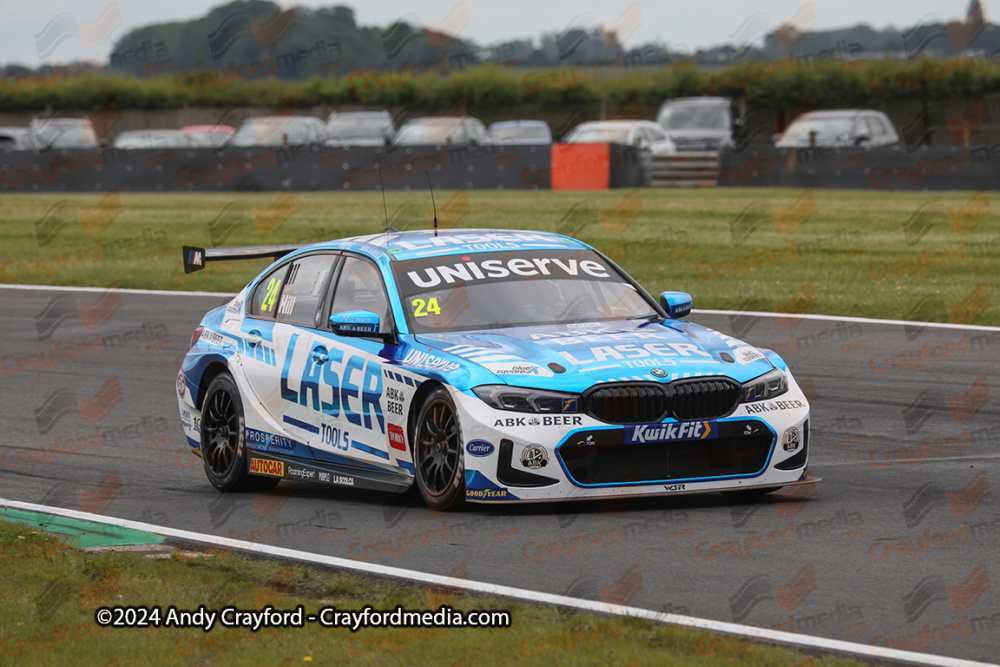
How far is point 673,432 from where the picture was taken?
7.30 metres

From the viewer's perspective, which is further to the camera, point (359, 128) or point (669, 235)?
point (359, 128)

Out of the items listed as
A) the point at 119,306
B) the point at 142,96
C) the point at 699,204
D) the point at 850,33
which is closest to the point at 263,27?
the point at 142,96

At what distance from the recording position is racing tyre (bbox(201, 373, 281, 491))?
8.89 m

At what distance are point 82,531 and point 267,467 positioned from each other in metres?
1.40

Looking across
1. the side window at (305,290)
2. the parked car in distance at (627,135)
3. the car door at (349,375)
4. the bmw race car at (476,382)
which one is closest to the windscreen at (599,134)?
the parked car in distance at (627,135)

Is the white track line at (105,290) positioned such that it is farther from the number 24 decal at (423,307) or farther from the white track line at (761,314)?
the number 24 decal at (423,307)

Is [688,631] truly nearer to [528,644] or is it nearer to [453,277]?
[528,644]

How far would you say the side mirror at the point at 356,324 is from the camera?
794 centimetres

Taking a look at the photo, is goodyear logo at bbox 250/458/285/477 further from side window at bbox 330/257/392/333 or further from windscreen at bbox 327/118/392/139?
windscreen at bbox 327/118/392/139

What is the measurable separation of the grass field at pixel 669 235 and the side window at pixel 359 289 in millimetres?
8293

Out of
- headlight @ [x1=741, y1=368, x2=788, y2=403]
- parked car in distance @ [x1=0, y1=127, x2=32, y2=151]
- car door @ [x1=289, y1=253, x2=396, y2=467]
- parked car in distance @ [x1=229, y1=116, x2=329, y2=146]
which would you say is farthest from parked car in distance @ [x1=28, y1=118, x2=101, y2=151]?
headlight @ [x1=741, y1=368, x2=788, y2=403]

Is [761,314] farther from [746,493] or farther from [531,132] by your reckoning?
[531,132]

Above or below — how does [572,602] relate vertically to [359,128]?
above

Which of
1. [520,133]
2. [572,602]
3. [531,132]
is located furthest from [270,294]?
[520,133]
